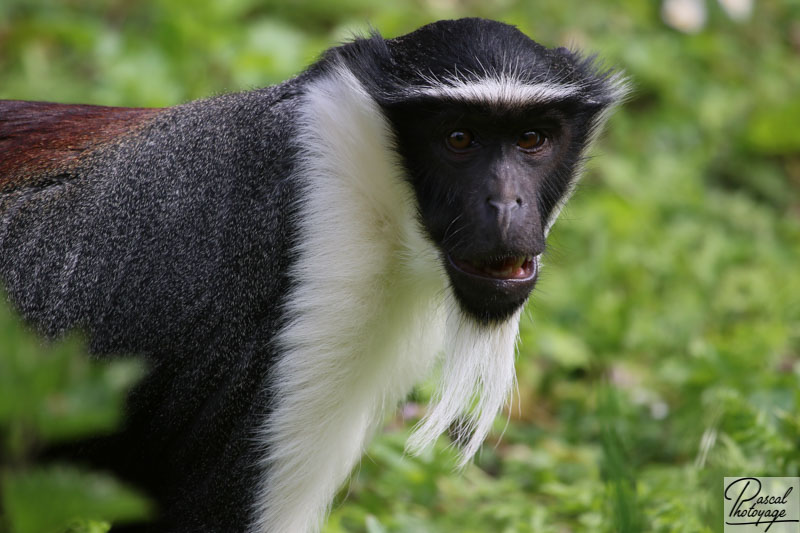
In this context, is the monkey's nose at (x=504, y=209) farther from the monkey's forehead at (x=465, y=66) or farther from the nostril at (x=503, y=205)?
the monkey's forehead at (x=465, y=66)

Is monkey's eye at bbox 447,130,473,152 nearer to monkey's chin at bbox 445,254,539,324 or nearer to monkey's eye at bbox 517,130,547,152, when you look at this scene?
monkey's eye at bbox 517,130,547,152

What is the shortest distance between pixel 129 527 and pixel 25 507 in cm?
207

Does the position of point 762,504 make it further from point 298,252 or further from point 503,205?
point 298,252

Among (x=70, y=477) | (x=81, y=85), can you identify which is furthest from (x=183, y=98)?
(x=70, y=477)

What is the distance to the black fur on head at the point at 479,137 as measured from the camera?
3086mm

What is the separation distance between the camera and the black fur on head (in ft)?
10.1

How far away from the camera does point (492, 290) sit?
3.16 meters

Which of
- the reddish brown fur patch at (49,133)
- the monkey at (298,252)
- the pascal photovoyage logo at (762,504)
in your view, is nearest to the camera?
the monkey at (298,252)

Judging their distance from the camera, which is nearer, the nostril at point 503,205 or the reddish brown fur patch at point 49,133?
the nostril at point 503,205

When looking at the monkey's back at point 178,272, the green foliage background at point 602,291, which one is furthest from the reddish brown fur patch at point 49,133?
the green foliage background at point 602,291

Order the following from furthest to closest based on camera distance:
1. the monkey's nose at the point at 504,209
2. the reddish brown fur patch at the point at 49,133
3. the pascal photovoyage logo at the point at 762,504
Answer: the reddish brown fur patch at the point at 49,133 → the pascal photovoyage logo at the point at 762,504 → the monkey's nose at the point at 504,209

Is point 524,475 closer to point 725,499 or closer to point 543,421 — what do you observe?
point 543,421

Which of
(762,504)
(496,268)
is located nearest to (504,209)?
(496,268)

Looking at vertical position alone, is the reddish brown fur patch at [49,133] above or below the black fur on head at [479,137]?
above
